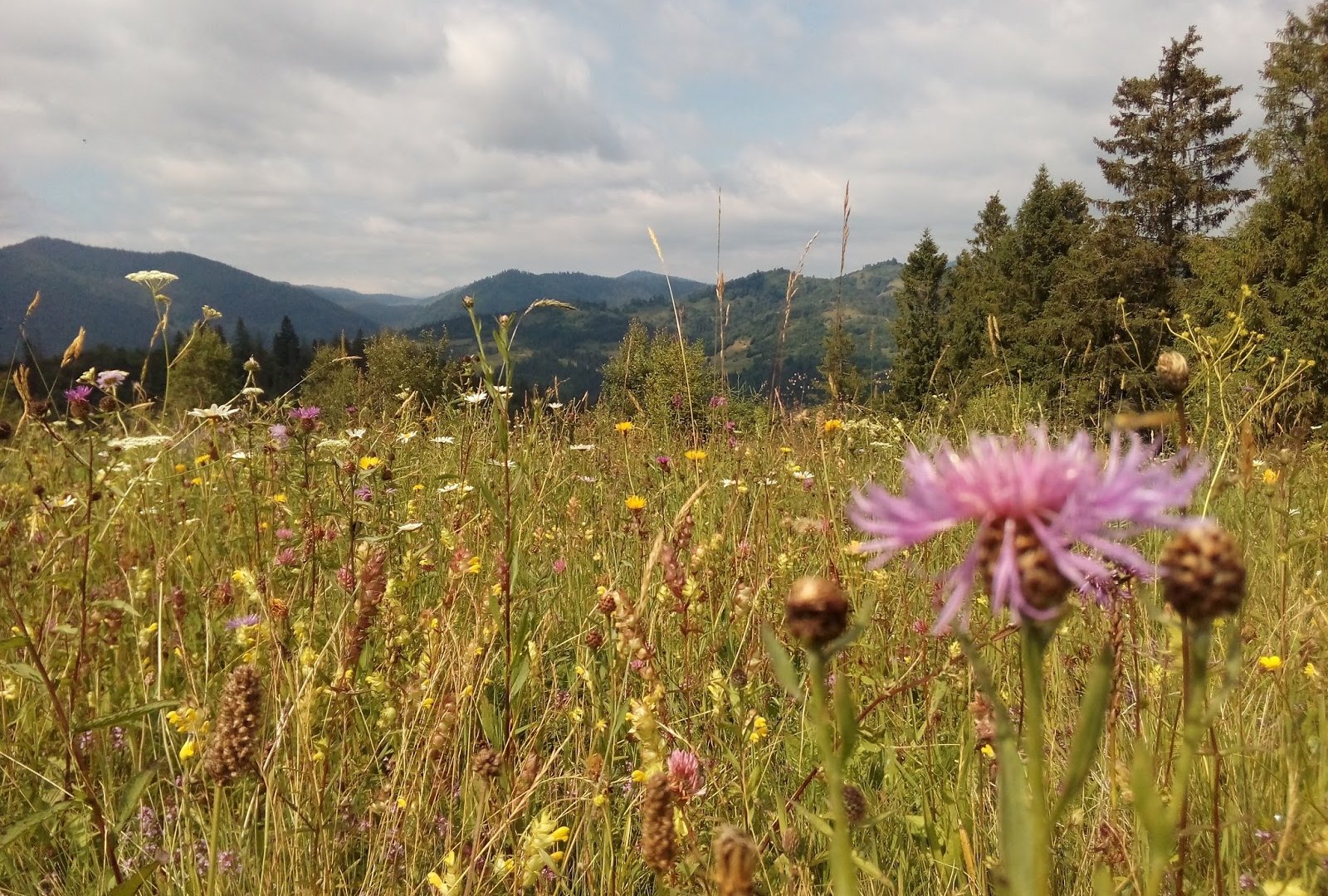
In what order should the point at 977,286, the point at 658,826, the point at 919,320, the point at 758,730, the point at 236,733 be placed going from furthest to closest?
1. the point at 919,320
2. the point at 977,286
3. the point at 758,730
4. the point at 236,733
5. the point at 658,826

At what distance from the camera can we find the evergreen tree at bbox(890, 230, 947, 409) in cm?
4291

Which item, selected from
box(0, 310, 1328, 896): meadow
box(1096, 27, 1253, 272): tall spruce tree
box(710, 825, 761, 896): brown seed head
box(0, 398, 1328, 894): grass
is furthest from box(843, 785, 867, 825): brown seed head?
box(1096, 27, 1253, 272): tall spruce tree

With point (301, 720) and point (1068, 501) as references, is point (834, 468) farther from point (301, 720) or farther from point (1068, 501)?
point (1068, 501)

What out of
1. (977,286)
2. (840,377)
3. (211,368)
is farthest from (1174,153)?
(211,368)

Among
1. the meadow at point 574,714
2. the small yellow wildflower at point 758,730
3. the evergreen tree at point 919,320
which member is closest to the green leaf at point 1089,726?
the meadow at point 574,714

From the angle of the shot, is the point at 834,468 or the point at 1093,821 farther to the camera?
the point at 834,468

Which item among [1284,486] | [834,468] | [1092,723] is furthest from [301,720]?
[1284,486]

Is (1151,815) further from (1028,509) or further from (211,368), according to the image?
(211,368)

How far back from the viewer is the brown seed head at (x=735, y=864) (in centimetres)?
75

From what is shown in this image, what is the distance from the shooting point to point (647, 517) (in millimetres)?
3271

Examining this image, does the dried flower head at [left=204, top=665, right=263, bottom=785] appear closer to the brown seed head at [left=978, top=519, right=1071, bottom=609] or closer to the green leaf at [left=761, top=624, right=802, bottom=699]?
the green leaf at [left=761, top=624, right=802, bottom=699]

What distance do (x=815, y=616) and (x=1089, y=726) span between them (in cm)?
23

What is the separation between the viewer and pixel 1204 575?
1.86ft

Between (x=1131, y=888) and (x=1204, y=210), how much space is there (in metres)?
31.2
